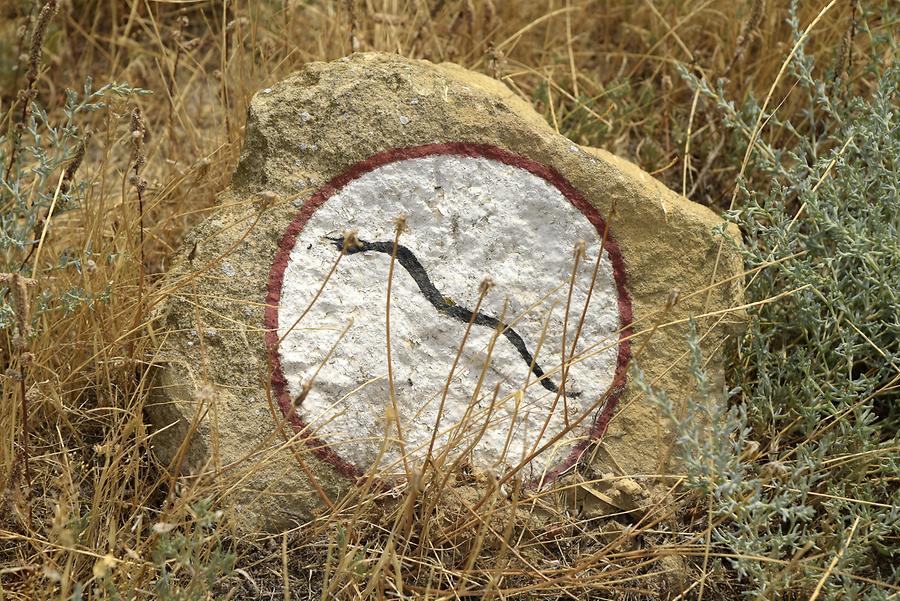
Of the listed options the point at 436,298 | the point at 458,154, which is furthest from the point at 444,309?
the point at 458,154

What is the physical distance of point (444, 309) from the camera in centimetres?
179

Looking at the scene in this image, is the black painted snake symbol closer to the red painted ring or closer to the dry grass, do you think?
the red painted ring

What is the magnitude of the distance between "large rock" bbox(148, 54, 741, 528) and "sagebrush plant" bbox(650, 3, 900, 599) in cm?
14

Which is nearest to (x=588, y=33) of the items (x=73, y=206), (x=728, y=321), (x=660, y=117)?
(x=660, y=117)

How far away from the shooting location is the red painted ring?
1.76 meters

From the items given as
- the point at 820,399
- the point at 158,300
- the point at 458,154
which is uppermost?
the point at 458,154

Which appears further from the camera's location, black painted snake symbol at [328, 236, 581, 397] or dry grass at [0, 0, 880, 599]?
black painted snake symbol at [328, 236, 581, 397]

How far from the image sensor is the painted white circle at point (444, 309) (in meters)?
1.76

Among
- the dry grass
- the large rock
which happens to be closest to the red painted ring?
the large rock

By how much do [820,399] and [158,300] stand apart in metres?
1.30

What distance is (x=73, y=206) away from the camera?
6.56ft

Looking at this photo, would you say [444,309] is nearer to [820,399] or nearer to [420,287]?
[420,287]

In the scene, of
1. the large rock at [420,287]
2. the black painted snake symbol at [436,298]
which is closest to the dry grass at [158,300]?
the large rock at [420,287]

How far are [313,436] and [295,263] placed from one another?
34 centimetres
